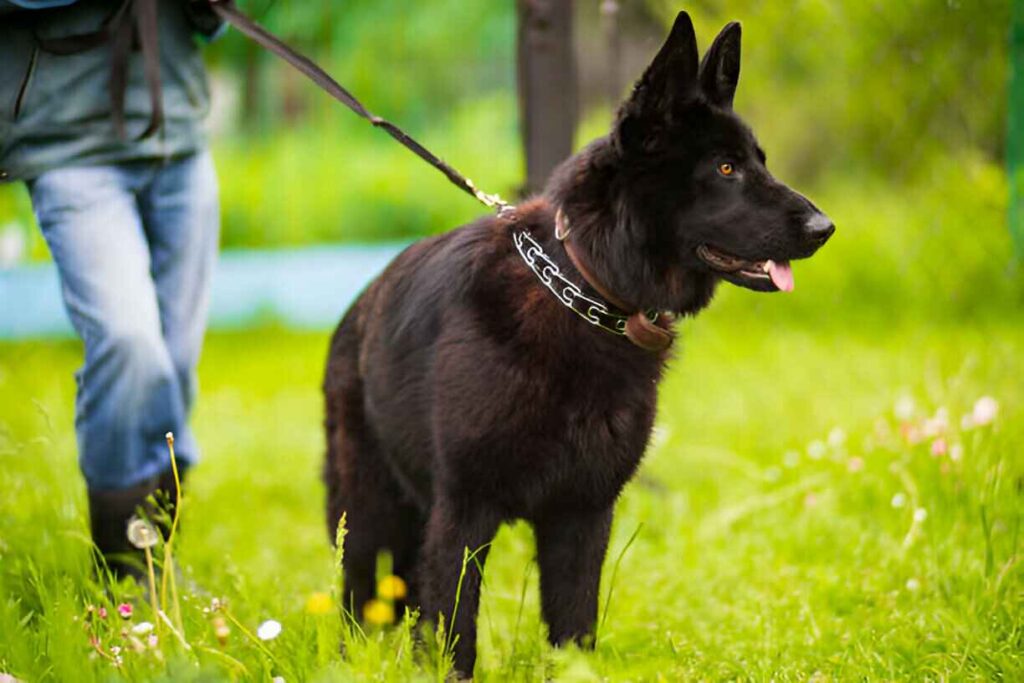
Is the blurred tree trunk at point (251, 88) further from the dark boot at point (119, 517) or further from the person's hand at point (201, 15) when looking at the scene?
the dark boot at point (119, 517)

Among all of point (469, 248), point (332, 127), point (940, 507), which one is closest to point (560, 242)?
point (469, 248)

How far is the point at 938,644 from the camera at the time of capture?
2.75m

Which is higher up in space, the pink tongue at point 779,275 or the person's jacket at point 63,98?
the pink tongue at point 779,275

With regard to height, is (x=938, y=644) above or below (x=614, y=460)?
below

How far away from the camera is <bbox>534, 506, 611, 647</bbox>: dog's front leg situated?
8.39 feet

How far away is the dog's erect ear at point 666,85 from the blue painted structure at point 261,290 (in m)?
5.46

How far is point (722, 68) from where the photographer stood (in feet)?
7.97

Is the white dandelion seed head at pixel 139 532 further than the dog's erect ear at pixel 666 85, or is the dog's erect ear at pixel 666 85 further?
the white dandelion seed head at pixel 139 532

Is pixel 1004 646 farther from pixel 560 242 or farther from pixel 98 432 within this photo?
pixel 98 432

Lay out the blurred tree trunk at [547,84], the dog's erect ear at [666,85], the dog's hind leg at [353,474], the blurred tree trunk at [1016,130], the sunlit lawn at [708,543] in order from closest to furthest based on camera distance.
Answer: the dog's erect ear at [666,85] → the sunlit lawn at [708,543] → the dog's hind leg at [353,474] → the blurred tree trunk at [547,84] → the blurred tree trunk at [1016,130]

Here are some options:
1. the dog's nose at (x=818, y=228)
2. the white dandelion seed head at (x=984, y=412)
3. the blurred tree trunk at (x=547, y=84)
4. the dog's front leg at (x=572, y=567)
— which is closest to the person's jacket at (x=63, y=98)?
the dog's front leg at (x=572, y=567)

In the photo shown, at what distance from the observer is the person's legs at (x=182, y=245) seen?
3.00 m

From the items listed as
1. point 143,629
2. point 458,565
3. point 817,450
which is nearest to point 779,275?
point 458,565

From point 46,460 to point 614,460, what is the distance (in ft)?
7.73
